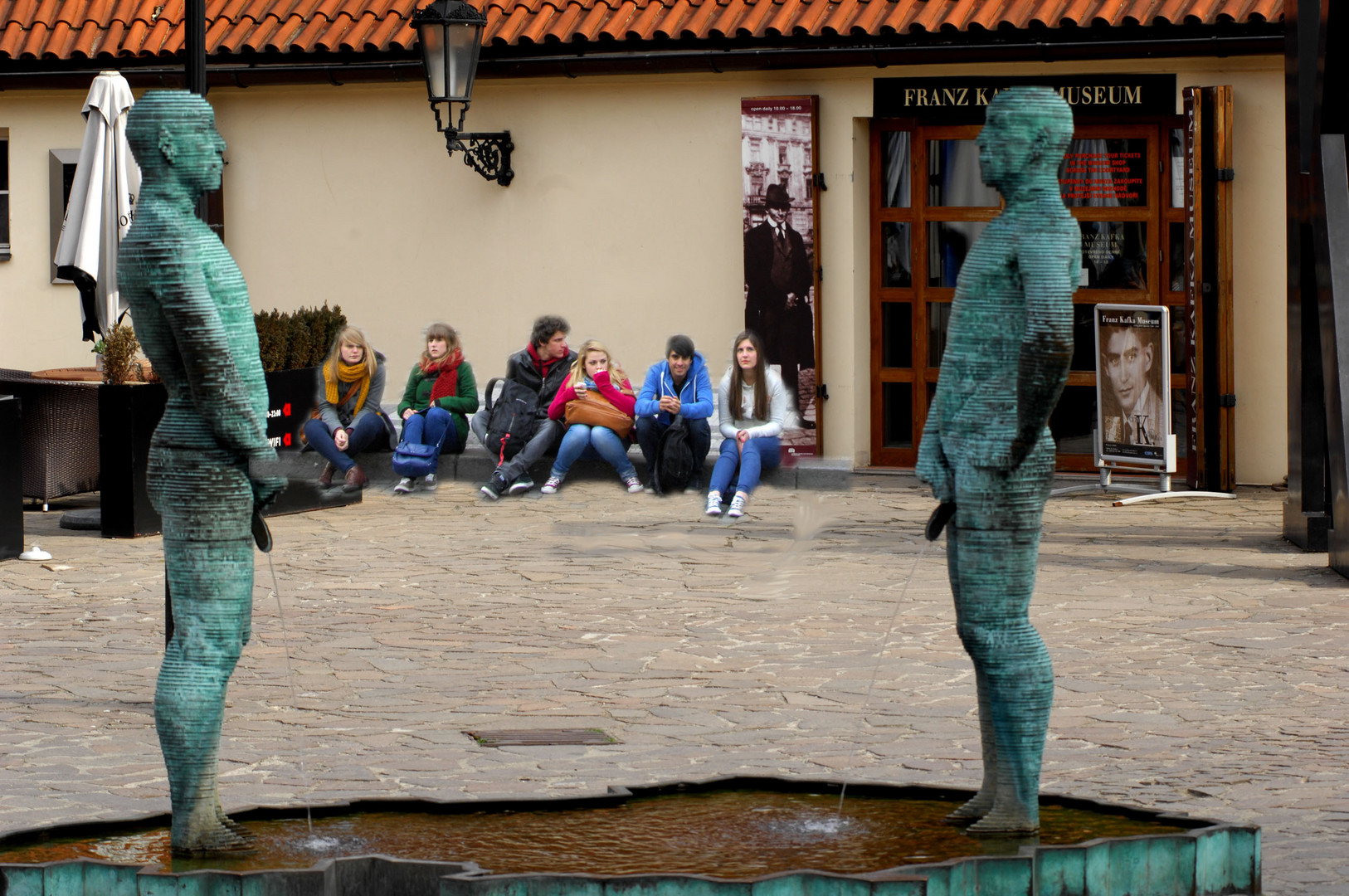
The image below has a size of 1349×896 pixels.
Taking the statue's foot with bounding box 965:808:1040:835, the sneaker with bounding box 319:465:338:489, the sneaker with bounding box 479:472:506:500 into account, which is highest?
the sneaker with bounding box 319:465:338:489

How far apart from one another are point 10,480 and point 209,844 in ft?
21.9

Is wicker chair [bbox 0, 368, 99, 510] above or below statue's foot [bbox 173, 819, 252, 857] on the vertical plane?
above

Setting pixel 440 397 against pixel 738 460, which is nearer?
pixel 738 460

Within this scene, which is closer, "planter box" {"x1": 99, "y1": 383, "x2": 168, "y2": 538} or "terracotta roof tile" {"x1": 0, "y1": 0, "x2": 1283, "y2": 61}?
"planter box" {"x1": 99, "y1": 383, "x2": 168, "y2": 538}

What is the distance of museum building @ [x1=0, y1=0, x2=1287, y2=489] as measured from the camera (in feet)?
46.3

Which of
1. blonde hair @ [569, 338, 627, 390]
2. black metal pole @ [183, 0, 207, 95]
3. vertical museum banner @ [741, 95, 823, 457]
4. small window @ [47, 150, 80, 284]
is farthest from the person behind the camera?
small window @ [47, 150, 80, 284]

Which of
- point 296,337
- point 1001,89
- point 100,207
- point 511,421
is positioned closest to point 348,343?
point 296,337

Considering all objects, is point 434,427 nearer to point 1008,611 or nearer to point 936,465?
point 936,465

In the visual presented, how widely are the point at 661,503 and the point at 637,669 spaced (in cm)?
483

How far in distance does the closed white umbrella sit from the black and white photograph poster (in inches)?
261

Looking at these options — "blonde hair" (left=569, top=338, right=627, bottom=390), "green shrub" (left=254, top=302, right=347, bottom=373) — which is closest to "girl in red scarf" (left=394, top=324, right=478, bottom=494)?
"green shrub" (left=254, top=302, right=347, bottom=373)

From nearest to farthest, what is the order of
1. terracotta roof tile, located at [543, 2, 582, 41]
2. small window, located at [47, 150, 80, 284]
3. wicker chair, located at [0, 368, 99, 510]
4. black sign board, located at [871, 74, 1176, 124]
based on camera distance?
wicker chair, located at [0, 368, 99, 510] < black sign board, located at [871, 74, 1176, 124] < terracotta roof tile, located at [543, 2, 582, 41] < small window, located at [47, 150, 80, 284]

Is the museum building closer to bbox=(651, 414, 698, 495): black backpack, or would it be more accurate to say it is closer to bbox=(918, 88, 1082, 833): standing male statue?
bbox=(651, 414, 698, 495): black backpack

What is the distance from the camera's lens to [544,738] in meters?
6.92
